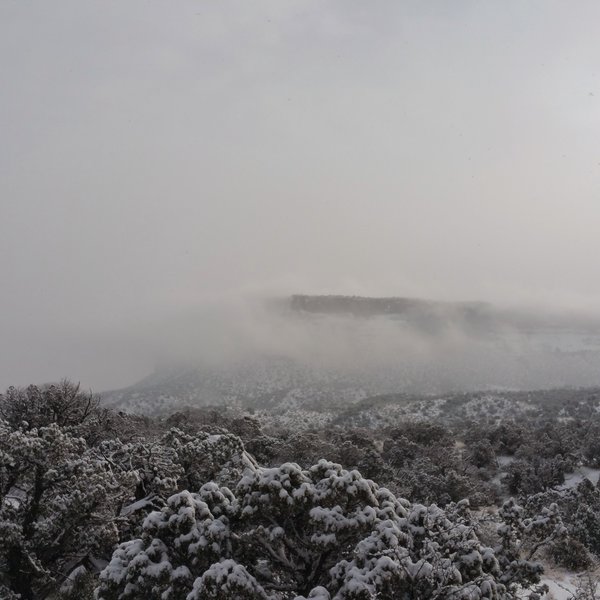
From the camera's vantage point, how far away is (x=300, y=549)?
831 centimetres

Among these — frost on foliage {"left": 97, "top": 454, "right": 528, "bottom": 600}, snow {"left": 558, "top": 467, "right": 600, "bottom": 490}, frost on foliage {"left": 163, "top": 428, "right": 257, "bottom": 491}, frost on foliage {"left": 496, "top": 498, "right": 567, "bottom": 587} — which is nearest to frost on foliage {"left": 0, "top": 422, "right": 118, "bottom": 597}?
frost on foliage {"left": 97, "top": 454, "right": 528, "bottom": 600}

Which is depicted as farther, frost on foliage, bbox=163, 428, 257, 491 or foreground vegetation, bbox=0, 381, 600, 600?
frost on foliage, bbox=163, 428, 257, 491

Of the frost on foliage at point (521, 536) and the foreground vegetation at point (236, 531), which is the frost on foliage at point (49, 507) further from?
the frost on foliage at point (521, 536)

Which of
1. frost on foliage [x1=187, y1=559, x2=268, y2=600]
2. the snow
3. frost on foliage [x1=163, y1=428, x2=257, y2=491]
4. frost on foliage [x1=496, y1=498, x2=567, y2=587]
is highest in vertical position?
frost on foliage [x1=187, y1=559, x2=268, y2=600]

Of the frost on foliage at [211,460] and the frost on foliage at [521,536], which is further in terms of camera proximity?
the frost on foliage at [211,460]

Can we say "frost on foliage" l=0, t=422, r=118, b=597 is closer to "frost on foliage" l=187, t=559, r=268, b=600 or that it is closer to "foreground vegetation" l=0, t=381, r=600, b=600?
"foreground vegetation" l=0, t=381, r=600, b=600

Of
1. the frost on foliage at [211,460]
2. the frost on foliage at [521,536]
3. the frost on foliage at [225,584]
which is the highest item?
the frost on foliage at [225,584]

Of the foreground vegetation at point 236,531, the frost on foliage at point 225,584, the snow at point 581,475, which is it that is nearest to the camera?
the frost on foliage at point 225,584

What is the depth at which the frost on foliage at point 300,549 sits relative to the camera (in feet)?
23.7

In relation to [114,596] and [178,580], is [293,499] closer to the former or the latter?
[178,580]

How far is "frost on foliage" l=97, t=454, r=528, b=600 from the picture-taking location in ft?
23.7

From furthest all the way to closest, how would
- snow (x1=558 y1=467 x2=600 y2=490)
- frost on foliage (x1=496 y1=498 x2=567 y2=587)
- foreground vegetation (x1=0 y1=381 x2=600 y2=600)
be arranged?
1. snow (x1=558 y1=467 x2=600 y2=490)
2. frost on foliage (x1=496 y1=498 x2=567 y2=587)
3. foreground vegetation (x1=0 y1=381 x2=600 y2=600)

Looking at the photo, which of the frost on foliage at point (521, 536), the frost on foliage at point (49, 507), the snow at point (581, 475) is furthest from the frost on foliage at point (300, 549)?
the snow at point (581, 475)

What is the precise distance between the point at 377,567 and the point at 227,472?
10399 millimetres
